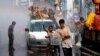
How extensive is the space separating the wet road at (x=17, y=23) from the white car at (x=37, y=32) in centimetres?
26

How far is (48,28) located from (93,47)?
4.98 metres

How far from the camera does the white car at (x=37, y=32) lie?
11164mm

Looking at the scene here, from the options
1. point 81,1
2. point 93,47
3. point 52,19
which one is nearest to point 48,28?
point 52,19

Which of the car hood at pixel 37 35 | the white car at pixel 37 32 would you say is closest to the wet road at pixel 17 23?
the white car at pixel 37 32

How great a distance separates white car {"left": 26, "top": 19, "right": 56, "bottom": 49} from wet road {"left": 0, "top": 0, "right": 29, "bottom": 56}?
0.26 metres

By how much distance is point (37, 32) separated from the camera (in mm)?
11180

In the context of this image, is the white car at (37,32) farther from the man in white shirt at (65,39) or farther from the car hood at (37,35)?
the man in white shirt at (65,39)

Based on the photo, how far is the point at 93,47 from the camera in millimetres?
A: 5914

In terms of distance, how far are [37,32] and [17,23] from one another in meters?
0.79

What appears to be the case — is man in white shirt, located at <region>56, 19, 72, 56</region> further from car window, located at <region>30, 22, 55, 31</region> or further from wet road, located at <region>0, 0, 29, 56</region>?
wet road, located at <region>0, 0, 29, 56</region>

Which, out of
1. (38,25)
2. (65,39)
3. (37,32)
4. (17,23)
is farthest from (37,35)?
(65,39)

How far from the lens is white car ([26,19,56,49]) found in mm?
11164

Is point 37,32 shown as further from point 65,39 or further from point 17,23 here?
point 65,39

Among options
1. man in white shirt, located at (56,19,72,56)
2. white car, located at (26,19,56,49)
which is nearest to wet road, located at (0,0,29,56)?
white car, located at (26,19,56,49)
